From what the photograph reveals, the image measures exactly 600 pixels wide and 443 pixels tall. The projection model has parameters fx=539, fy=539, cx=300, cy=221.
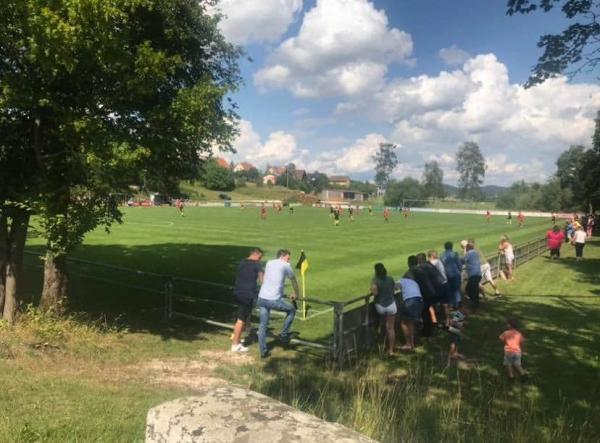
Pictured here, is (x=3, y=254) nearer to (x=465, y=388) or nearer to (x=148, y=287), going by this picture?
(x=148, y=287)

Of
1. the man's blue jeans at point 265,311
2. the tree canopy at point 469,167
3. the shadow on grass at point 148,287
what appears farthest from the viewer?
the tree canopy at point 469,167

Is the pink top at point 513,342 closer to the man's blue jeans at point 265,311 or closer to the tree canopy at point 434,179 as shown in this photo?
the man's blue jeans at point 265,311

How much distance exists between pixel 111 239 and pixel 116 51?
24055mm

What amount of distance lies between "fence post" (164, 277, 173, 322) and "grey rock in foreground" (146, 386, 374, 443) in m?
10.6

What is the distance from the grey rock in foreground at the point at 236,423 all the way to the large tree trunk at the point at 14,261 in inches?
374

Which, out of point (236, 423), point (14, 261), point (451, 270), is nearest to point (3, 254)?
point (14, 261)

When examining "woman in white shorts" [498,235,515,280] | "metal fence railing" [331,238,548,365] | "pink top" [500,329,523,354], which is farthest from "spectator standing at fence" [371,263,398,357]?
"woman in white shorts" [498,235,515,280]

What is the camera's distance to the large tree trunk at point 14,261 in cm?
1048

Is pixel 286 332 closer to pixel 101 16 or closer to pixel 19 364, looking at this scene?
pixel 19 364

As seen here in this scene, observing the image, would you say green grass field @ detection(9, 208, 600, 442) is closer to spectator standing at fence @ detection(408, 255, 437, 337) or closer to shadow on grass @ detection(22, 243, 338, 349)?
shadow on grass @ detection(22, 243, 338, 349)

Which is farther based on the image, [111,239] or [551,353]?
[111,239]

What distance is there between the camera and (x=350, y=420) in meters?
4.68

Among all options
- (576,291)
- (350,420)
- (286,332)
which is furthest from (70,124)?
(576,291)

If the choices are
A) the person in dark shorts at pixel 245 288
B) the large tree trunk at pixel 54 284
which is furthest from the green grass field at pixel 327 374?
the large tree trunk at pixel 54 284
